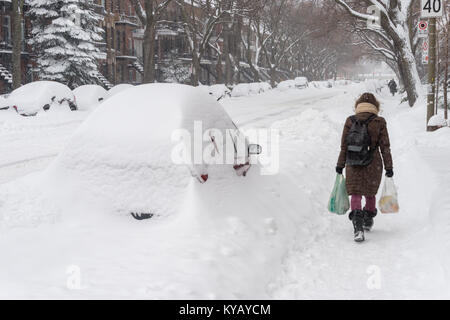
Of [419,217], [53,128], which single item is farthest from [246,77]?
[419,217]

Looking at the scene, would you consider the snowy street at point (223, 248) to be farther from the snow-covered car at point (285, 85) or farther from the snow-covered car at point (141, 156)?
the snow-covered car at point (285, 85)

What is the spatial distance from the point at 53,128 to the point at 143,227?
525 inches

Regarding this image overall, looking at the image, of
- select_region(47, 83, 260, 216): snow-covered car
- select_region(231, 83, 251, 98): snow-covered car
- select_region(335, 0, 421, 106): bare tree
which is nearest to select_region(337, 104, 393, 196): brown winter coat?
select_region(47, 83, 260, 216): snow-covered car

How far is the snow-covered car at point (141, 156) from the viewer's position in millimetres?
5109

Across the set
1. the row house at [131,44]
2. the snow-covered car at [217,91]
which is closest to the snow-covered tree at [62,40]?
the snow-covered car at [217,91]

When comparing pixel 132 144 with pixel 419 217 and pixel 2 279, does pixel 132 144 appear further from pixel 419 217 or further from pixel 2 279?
pixel 419 217

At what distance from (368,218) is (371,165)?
675 millimetres

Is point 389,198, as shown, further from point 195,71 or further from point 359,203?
point 195,71

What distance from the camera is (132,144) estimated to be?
514 cm

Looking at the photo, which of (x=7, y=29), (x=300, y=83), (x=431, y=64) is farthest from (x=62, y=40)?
(x=300, y=83)

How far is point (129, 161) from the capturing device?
5121mm

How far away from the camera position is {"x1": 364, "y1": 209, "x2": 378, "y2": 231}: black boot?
645 centimetres

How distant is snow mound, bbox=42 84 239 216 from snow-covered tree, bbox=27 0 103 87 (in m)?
29.5
